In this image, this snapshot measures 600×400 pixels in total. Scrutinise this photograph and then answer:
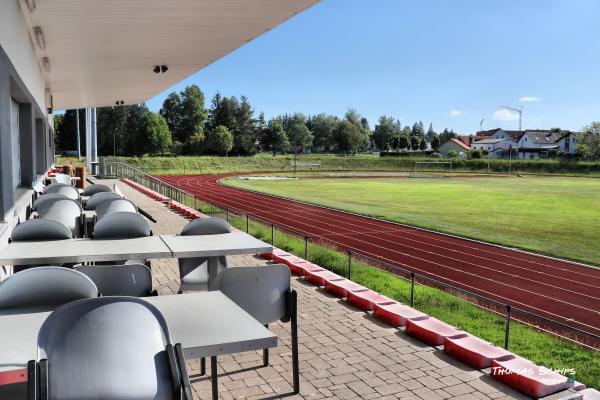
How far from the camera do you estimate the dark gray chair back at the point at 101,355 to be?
95.8 inches

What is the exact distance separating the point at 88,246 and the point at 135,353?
3.21m

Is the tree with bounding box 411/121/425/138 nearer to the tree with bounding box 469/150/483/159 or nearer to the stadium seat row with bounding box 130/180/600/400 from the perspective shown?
the tree with bounding box 469/150/483/159

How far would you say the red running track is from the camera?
394 inches

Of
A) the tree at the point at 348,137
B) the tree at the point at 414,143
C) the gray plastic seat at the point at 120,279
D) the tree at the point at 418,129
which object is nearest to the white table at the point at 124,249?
the gray plastic seat at the point at 120,279

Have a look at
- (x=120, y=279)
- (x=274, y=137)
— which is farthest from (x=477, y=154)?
(x=120, y=279)

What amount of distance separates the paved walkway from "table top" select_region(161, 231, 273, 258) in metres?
0.97

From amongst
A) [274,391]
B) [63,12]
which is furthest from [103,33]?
[274,391]

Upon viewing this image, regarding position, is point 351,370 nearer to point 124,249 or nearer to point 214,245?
point 214,245

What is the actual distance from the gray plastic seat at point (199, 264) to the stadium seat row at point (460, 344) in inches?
70.8

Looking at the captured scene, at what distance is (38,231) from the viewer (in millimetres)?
5723

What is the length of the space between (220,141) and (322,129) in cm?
4562

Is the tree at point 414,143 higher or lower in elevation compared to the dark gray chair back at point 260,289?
higher

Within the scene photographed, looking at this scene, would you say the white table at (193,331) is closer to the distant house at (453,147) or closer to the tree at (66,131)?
the tree at (66,131)

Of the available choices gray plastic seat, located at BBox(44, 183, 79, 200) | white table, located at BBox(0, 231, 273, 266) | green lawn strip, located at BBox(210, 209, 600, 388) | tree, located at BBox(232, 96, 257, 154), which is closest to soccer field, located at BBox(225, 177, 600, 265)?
green lawn strip, located at BBox(210, 209, 600, 388)
